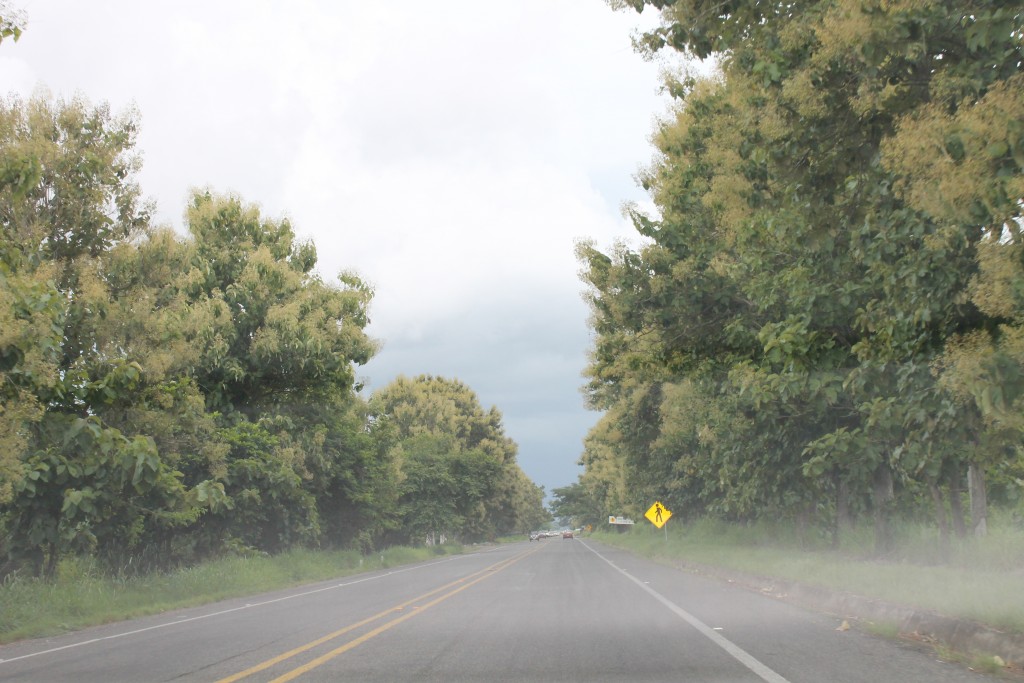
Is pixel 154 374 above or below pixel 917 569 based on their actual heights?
above

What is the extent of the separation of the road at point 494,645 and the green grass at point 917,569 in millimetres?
984

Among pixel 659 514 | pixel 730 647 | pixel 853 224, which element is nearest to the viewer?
pixel 730 647

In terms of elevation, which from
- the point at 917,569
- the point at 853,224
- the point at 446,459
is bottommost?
the point at 917,569

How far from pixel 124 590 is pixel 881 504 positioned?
17453 mm

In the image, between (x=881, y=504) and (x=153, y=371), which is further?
(x=881, y=504)

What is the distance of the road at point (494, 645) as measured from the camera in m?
8.25

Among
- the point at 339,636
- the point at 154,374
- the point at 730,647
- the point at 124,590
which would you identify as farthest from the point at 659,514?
the point at 730,647

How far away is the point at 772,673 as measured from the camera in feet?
25.8

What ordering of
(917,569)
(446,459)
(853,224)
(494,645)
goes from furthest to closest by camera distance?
1. (446,459)
2. (917,569)
3. (853,224)
4. (494,645)

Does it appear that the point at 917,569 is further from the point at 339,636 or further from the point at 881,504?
the point at 339,636

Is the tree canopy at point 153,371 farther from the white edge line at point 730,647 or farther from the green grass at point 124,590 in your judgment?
the white edge line at point 730,647

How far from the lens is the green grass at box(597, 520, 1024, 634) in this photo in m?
10.3

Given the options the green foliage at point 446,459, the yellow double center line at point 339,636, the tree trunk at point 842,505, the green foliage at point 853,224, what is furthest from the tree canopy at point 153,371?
the tree trunk at point 842,505

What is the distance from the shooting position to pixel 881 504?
21.0m
